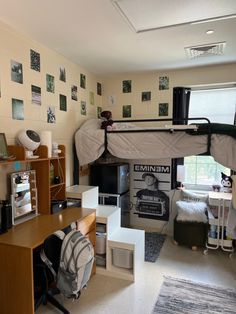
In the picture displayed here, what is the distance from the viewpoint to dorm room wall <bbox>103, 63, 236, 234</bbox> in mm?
3408

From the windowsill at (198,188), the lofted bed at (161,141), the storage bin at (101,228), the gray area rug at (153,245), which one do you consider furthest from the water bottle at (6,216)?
the windowsill at (198,188)

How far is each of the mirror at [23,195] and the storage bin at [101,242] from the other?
29.2 inches

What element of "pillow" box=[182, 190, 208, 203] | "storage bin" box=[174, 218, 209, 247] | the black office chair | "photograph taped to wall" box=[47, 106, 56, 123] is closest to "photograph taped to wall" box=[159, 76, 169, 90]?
"pillow" box=[182, 190, 208, 203]

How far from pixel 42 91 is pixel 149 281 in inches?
94.1

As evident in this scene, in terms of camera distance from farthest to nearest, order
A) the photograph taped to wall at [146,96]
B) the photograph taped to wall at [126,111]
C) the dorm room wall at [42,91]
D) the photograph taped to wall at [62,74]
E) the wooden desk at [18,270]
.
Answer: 1. the photograph taped to wall at [126,111]
2. the photograph taped to wall at [146,96]
3. the photograph taped to wall at [62,74]
4. the dorm room wall at [42,91]
5. the wooden desk at [18,270]

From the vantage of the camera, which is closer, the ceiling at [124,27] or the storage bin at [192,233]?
the ceiling at [124,27]

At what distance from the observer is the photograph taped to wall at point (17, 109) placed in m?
2.32

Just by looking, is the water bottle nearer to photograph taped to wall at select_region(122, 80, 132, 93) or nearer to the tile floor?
the tile floor

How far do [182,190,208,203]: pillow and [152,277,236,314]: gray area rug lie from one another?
129 cm

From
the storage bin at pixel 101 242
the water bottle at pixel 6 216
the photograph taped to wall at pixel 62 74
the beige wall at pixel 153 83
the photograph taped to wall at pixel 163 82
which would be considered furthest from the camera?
the photograph taped to wall at pixel 163 82

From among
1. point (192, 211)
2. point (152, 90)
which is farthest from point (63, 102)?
point (192, 211)

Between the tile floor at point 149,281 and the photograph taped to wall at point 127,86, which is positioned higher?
the photograph taped to wall at point 127,86

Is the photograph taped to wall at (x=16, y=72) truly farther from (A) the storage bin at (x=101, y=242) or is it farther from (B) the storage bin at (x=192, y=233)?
(B) the storage bin at (x=192, y=233)

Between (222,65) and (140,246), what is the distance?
8.81 feet
